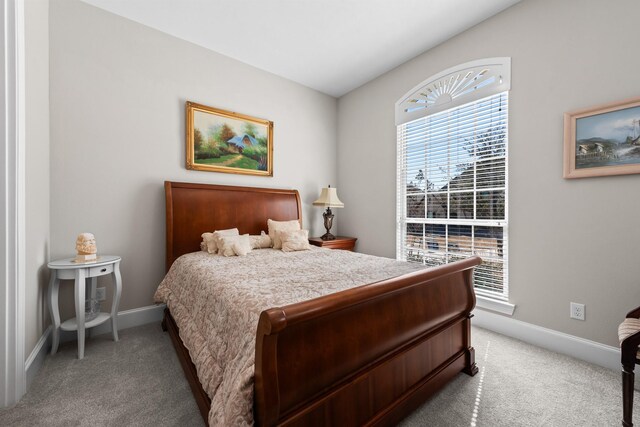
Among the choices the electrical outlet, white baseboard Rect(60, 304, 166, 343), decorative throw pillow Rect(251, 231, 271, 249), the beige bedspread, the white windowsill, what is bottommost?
white baseboard Rect(60, 304, 166, 343)

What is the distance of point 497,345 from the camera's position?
7.26 feet

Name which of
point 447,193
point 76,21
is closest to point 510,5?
point 447,193

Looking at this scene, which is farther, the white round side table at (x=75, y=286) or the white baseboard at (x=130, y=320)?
the white baseboard at (x=130, y=320)

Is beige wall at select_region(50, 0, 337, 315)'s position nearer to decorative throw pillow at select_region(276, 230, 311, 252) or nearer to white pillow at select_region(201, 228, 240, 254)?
white pillow at select_region(201, 228, 240, 254)

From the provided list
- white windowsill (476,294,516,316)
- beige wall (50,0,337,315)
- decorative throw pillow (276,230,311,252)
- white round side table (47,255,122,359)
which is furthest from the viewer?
decorative throw pillow (276,230,311,252)

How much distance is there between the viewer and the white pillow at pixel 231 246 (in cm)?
247

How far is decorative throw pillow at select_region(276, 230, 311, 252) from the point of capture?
9.28 ft

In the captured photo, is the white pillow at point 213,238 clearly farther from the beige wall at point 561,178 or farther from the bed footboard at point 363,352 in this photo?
the beige wall at point 561,178

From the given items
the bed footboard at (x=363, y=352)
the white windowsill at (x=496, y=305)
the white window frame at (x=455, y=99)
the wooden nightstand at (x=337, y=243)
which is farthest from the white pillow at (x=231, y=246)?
the white windowsill at (x=496, y=305)

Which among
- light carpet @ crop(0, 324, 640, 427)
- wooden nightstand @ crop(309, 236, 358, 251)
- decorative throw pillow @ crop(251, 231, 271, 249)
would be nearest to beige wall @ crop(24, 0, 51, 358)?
light carpet @ crop(0, 324, 640, 427)

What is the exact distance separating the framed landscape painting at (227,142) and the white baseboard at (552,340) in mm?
2947

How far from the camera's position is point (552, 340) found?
2.12m

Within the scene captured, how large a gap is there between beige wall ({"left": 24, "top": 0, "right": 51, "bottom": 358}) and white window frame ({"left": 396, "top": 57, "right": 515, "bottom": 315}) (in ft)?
10.9

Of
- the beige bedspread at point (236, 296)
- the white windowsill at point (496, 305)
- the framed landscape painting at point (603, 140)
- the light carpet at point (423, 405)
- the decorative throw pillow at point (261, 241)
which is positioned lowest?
the light carpet at point (423, 405)
